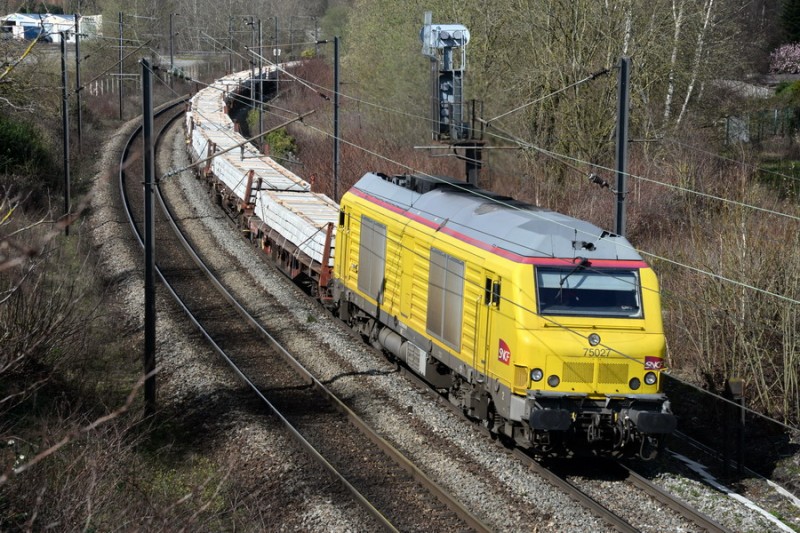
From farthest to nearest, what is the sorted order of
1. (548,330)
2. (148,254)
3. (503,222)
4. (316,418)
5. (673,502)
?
(148,254)
(316,418)
(503,222)
(548,330)
(673,502)

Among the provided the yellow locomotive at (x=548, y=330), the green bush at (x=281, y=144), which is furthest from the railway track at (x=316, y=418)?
the green bush at (x=281, y=144)

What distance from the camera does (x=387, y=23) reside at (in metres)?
41.7

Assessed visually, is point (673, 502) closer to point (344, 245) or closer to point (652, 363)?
point (652, 363)

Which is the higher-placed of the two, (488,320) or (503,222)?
(503,222)

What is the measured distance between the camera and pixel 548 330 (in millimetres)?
12133

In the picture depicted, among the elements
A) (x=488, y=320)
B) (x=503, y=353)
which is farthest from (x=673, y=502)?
(x=488, y=320)

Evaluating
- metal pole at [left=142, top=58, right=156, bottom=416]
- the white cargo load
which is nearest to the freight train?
metal pole at [left=142, top=58, right=156, bottom=416]

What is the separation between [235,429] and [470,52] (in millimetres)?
21584

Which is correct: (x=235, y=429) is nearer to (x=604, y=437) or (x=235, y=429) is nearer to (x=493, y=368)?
(x=493, y=368)

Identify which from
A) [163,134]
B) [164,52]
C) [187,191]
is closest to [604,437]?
[187,191]

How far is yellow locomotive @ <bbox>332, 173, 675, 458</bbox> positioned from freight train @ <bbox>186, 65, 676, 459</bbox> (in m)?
0.01

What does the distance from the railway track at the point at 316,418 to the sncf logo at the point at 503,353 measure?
1750mm

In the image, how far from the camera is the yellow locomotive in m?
12.0

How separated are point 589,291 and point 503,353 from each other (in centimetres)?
134
